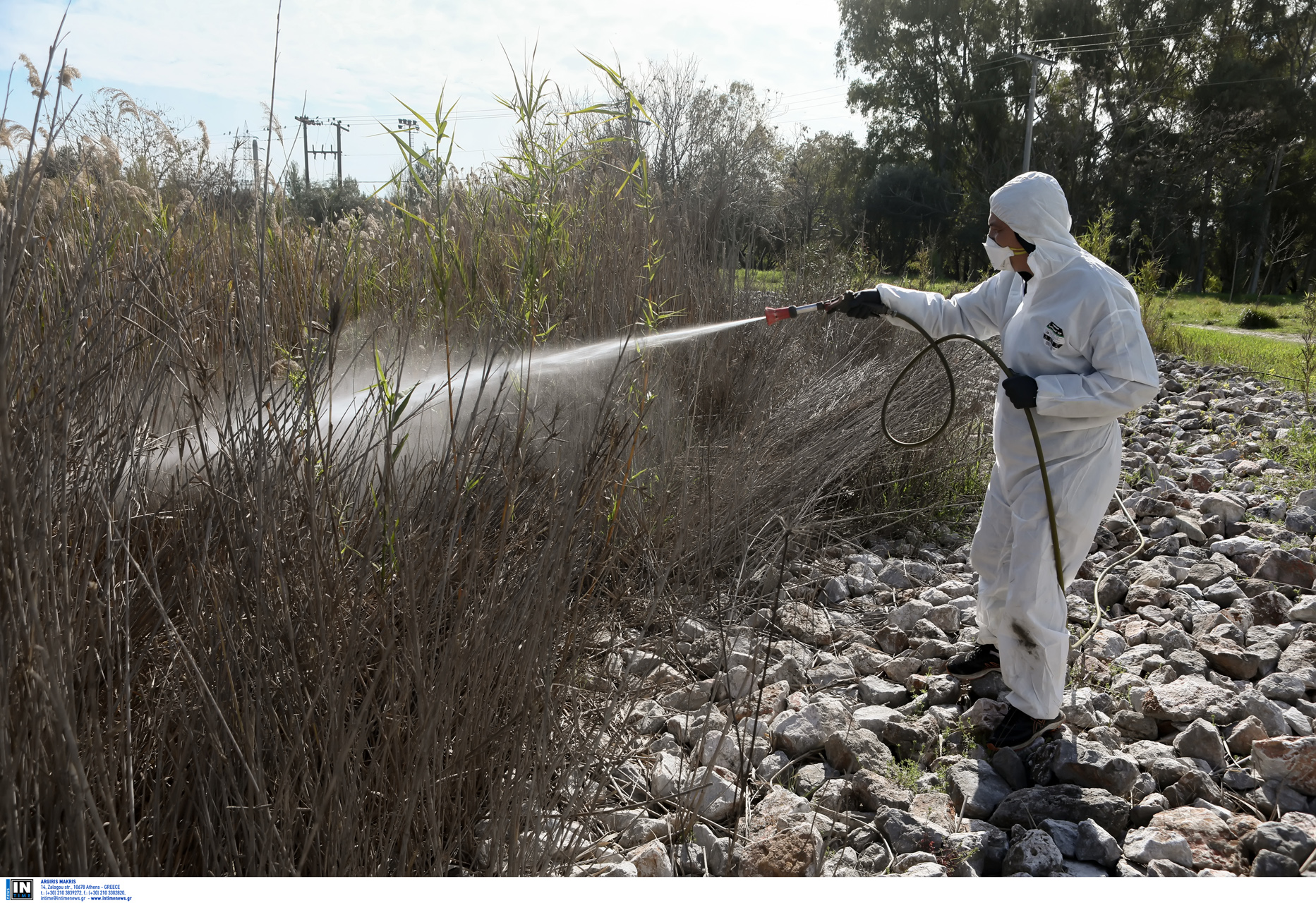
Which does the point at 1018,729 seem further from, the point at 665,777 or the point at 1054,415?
the point at 665,777

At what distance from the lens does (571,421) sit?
144 inches

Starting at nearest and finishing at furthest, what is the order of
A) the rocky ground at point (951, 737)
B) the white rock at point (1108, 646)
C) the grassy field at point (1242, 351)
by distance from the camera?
the rocky ground at point (951, 737) < the white rock at point (1108, 646) < the grassy field at point (1242, 351)

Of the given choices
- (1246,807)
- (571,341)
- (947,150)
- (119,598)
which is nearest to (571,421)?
(571,341)

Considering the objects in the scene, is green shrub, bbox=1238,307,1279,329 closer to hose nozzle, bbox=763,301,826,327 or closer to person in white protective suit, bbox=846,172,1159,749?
person in white protective suit, bbox=846,172,1159,749

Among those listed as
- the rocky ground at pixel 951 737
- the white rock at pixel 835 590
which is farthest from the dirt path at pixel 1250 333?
the white rock at pixel 835 590

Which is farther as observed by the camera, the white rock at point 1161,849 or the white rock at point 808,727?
the white rock at point 808,727

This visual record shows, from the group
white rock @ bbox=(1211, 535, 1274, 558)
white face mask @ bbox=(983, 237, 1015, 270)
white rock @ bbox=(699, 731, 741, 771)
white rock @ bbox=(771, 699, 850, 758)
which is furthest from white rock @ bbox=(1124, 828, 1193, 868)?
white rock @ bbox=(1211, 535, 1274, 558)

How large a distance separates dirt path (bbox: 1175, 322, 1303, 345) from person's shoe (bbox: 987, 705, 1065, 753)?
14.7m

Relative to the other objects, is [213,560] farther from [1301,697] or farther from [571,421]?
[1301,697]

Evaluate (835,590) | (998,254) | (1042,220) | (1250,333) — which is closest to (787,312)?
(998,254)

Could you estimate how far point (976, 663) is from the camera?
345cm

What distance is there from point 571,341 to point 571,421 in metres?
0.52

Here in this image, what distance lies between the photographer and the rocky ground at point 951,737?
240 centimetres

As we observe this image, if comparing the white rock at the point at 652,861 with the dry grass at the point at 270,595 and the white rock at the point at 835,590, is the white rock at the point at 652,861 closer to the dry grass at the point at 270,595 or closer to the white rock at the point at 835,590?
the dry grass at the point at 270,595
